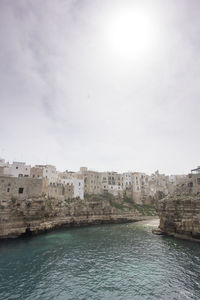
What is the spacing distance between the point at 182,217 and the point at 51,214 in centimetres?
3371

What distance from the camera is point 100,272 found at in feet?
62.4

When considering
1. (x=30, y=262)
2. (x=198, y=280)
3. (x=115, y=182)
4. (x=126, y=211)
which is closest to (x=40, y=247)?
(x=30, y=262)

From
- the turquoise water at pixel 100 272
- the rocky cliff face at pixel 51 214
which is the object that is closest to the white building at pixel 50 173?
the rocky cliff face at pixel 51 214

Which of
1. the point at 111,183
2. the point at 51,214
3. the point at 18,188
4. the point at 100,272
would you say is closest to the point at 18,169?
the point at 18,188

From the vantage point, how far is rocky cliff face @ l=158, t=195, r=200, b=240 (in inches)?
1367

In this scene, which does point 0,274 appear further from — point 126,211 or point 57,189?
point 126,211

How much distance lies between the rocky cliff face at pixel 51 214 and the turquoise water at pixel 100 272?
9.53m

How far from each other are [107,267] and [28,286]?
879 centimetres

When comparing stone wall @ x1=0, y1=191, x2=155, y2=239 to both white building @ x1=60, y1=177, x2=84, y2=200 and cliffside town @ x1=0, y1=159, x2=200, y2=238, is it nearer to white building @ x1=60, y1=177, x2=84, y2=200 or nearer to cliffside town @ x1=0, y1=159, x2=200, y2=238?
cliffside town @ x1=0, y1=159, x2=200, y2=238

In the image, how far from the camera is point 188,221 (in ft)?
117

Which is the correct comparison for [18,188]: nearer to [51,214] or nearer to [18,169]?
A: [51,214]

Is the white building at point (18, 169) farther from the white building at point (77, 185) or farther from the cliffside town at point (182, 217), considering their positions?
the cliffside town at point (182, 217)

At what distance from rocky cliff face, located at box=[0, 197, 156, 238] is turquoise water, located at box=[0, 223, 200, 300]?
9.53 metres

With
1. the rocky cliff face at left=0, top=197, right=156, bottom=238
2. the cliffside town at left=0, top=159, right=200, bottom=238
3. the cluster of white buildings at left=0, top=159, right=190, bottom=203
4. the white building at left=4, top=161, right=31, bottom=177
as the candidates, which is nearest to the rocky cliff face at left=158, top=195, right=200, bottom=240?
the cliffside town at left=0, top=159, right=200, bottom=238
